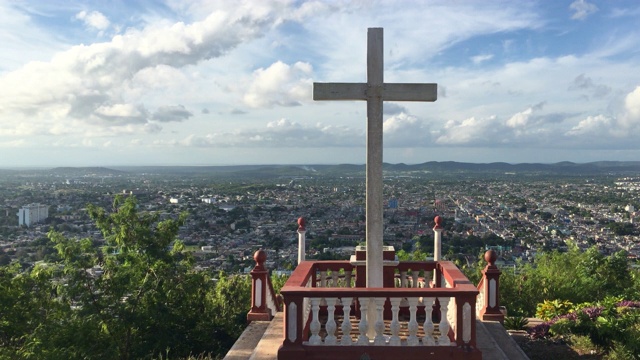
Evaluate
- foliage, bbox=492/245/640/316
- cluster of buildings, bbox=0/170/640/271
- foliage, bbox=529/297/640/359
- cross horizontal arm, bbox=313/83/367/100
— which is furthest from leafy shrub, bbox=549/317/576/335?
cluster of buildings, bbox=0/170/640/271

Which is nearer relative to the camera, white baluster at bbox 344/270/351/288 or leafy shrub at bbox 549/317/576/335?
leafy shrub at bbox 549/317/576/335

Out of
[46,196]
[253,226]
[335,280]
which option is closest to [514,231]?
[253,226]

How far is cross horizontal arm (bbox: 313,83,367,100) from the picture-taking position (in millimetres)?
6070

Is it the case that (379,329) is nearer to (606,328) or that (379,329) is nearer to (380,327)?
(380,327)

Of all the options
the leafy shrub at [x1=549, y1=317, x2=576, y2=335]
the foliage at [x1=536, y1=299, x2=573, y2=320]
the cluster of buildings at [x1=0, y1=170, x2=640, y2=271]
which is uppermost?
the leafy shrub at [x1=549, y1=317, x2=576, y2=335]

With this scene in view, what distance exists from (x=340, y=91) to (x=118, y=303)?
20.0 ft

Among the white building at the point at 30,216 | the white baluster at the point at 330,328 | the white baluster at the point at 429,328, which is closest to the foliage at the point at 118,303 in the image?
the white baluster at the point at 330,328

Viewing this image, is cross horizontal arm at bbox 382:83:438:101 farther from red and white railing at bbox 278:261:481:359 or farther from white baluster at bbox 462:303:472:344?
white baluster at bbox 462:303:472:344

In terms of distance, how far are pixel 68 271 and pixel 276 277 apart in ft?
21.2

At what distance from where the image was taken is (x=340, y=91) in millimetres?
6078

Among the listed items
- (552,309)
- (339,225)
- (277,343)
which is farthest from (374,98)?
(339,225)

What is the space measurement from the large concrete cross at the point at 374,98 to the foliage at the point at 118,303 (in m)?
3.88

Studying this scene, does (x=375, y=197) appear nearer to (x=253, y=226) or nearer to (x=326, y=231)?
(x=326, y=231)

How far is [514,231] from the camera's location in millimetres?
33250
